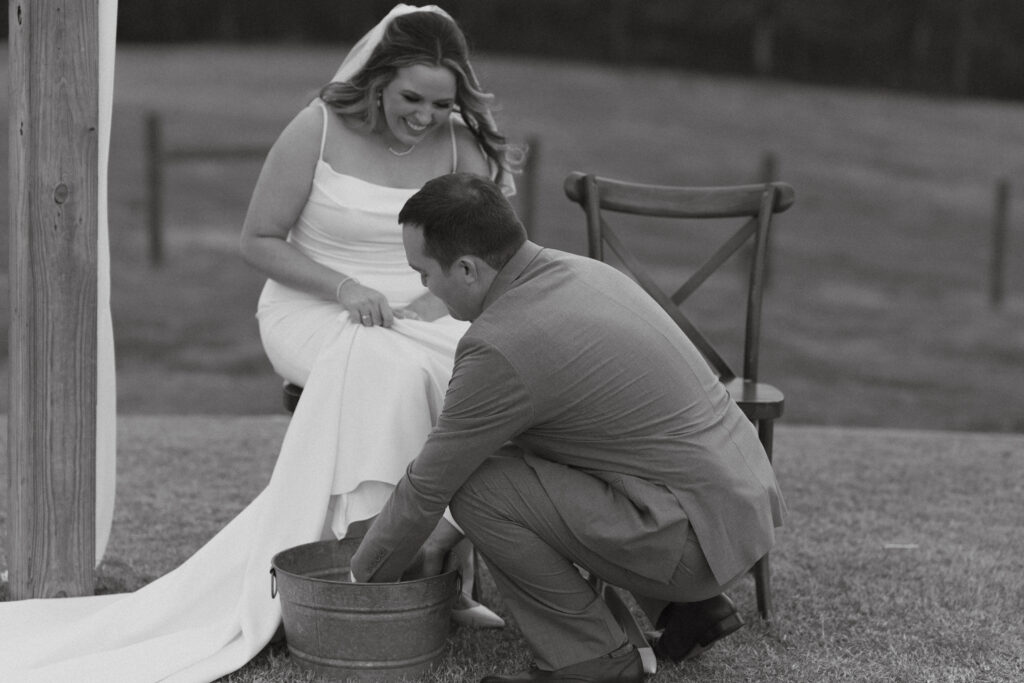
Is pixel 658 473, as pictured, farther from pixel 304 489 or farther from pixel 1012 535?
pixel 1012 535

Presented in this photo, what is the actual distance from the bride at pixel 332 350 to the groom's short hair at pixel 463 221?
67 cm

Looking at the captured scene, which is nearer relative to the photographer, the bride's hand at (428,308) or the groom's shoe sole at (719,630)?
the groom's shoe sole at (719,630)

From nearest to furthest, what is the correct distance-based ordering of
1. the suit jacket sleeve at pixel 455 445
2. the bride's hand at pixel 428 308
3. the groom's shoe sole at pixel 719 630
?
the suit jacket sleeve at pixel 455 445, the groom's shoe sole at pixel 719 630, the bride's hand at pixel 428 308

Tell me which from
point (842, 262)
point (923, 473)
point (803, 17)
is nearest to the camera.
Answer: point (923, 473)

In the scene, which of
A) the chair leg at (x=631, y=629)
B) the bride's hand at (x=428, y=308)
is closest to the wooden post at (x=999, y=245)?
the bride's hand at (x=428, y=308)

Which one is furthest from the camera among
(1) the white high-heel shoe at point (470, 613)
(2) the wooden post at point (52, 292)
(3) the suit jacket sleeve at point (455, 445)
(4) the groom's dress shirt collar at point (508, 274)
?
(1) the white high-heel shoe at point (470, 613)

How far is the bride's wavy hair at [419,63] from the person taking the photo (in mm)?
4164

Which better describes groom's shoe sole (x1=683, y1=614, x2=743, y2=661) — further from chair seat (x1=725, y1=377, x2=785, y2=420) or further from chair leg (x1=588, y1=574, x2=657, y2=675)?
chair seat (x1=725, y1=377, x2=785, y2=420)

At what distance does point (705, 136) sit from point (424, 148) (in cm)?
2227

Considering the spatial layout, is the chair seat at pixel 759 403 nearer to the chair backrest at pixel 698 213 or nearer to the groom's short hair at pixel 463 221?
the chair backrest at pixel 698 213

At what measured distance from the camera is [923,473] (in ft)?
A: 20.4

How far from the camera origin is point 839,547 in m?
4.97

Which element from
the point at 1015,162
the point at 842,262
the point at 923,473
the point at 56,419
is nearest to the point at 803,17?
the point at 1015,162

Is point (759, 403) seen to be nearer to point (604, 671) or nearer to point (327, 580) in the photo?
point (604, 671)
